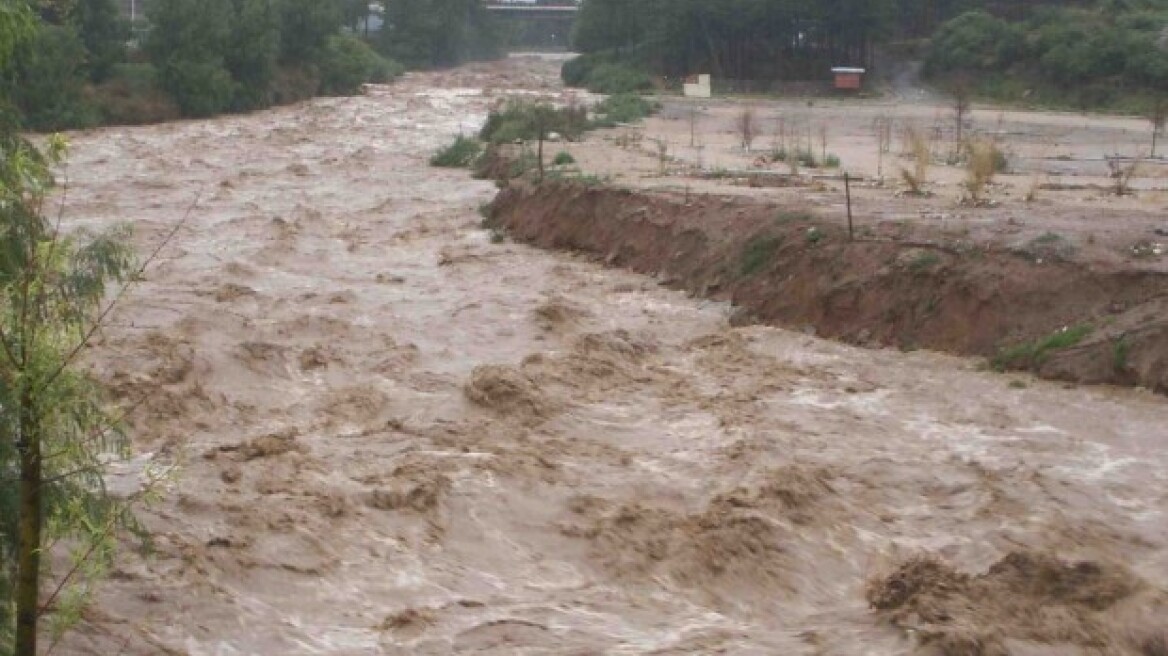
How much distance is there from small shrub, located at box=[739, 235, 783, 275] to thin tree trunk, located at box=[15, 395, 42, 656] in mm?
15812

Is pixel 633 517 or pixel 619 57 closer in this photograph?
pixel 633 517

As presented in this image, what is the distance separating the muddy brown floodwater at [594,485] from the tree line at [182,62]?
25.1m

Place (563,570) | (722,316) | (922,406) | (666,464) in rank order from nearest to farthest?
(563,570) < (666,464) < (922,406) < (722,316)

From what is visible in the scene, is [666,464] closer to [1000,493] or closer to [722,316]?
[1000,493]

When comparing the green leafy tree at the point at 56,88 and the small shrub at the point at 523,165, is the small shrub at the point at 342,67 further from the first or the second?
the small shrub at the point at 523,165

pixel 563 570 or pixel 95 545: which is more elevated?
pixel 95 545

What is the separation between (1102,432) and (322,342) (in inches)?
383

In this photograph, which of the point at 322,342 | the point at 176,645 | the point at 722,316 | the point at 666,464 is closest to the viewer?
the point at 176,645

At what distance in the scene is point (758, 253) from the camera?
2175 centimetres

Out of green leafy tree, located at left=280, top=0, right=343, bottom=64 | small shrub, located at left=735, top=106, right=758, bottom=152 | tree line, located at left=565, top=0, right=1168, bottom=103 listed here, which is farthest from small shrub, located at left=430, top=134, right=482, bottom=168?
green leafy tree, located at left=280, top=0, right=343, bottom=64

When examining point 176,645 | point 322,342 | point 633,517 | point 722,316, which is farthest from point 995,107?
point 176,645

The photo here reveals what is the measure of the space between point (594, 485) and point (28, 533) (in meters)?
7.56

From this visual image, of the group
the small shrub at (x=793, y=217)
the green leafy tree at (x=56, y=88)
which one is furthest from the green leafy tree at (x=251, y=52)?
the small shrub at (x=793, y=217)

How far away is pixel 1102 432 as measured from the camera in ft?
48.4
